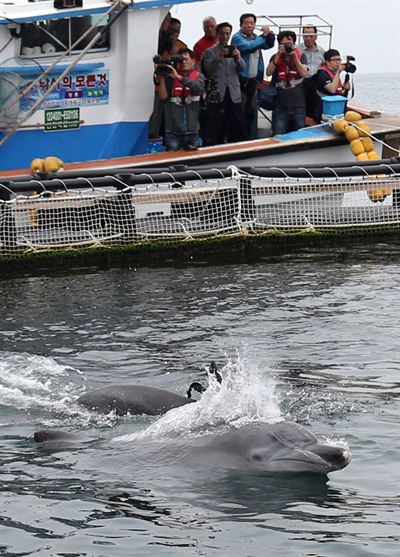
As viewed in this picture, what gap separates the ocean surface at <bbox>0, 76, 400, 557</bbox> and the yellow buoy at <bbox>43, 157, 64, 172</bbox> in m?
1.70

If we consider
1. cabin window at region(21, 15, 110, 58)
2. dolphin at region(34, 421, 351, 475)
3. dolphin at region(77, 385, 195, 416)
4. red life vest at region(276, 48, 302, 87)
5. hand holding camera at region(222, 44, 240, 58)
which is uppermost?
cabin window at region(21, 15, 110, 58)

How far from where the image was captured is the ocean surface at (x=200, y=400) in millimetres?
8414

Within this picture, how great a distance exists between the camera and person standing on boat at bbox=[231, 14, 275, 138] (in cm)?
1960

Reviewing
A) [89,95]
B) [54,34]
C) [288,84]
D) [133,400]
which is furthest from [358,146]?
[133,400]

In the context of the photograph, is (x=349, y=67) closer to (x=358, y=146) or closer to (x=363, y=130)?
(x=363, y=130)

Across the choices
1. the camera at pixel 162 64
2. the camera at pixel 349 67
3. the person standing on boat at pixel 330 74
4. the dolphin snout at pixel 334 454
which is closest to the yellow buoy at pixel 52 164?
the camera at pixel 162 64

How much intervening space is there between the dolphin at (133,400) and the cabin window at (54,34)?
8980 millimetres

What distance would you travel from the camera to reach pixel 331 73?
20000 mm

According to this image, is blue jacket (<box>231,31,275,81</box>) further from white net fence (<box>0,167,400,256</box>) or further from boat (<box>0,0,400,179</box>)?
white net fence (<box>0,167,400,256</box>)

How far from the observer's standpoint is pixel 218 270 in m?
17.2

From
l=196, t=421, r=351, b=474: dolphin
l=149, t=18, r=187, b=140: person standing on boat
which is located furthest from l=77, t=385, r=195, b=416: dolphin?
l=149, t=18, r=187, b=140: person standing on boat

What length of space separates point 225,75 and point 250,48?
0.70 metres

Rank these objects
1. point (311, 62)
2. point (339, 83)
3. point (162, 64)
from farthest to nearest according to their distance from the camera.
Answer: point (311, 62), point (339, 83), point (162, 64)

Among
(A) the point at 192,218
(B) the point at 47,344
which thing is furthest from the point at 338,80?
(B) the point at 47,344
